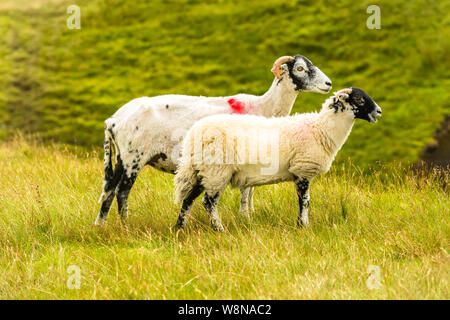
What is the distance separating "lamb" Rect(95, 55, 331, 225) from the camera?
6.95 meters

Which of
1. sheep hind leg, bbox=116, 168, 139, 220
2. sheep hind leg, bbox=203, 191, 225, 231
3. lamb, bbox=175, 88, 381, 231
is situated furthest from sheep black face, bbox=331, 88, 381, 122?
sheep hind leg, bbox=116, 168, 139, 220

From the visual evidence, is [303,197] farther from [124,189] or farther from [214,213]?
[124,189]

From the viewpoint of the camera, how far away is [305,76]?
24.1 feet

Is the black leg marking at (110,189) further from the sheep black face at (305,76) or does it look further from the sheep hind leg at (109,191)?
the sheep black face at (305,76)

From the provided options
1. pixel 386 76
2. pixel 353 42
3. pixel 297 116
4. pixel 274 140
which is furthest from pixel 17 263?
pixel 353 42

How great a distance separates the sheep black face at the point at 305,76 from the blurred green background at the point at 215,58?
4325 millimetres

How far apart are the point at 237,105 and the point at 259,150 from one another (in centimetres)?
131

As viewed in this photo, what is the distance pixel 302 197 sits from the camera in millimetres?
6473

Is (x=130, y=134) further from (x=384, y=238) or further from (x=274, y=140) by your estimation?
(x=384, y=238)

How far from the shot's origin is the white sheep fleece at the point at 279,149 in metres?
6.29

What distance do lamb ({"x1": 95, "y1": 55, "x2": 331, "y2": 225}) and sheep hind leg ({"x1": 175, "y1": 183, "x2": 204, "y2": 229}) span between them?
0.65 metres

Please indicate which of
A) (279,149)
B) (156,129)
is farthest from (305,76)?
(156,129)

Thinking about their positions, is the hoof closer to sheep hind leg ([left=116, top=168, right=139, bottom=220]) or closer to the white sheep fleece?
the white sheep fleece

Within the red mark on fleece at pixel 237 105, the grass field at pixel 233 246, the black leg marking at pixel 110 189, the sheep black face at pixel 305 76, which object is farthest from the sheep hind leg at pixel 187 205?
the sheep black face at pixel 305 76
